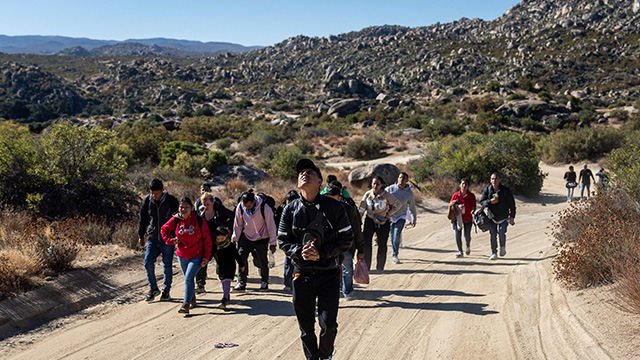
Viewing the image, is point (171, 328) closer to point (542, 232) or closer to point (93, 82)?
point (542, 232)

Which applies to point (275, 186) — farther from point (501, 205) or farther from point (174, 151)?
point (501, 205)

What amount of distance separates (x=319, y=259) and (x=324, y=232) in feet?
0.85

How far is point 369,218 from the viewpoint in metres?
8.02

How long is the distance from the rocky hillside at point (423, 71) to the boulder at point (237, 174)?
38.1 m

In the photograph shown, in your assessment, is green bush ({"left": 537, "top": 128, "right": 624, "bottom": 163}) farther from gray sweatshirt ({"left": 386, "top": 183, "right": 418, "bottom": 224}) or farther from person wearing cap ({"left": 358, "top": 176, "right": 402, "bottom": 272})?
person wearing cap ({"left": 358, "top": 176, "right": 402, "bottom": 272})

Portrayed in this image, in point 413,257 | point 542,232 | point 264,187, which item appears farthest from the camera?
point 264,187

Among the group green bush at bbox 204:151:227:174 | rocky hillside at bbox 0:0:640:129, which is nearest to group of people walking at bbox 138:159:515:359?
green bush at bbox 204:151:227:174

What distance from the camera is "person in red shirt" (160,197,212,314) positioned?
20.2 ft

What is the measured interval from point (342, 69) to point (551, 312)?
102340mm

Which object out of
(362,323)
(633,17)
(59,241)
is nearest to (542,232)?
(362,323)

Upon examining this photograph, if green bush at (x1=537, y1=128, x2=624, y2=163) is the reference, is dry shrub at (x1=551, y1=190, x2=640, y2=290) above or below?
below

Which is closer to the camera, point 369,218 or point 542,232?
point 369,218

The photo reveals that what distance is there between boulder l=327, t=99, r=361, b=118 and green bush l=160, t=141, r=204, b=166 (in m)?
35.7

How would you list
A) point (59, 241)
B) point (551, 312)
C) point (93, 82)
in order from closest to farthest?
1. point (551, 312)
2. point (59, 241)
3. point (93, 82)
